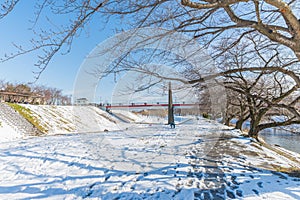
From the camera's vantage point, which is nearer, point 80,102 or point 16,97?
point 16,97

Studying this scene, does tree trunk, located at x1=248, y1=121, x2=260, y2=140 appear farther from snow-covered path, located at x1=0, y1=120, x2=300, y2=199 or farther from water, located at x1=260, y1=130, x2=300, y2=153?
water, located at x1=260, y1=130, x2=300, y2=153

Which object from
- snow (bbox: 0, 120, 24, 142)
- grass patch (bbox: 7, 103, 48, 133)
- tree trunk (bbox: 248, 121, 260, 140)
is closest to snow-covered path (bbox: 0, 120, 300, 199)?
tree trunk (bbox: 248, 121, 260, 140)

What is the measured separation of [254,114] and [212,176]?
19.0 feet

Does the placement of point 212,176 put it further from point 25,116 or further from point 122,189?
point 25,116

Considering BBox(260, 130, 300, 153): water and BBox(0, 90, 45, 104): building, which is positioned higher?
BBox(0, 90, 45, 104): building

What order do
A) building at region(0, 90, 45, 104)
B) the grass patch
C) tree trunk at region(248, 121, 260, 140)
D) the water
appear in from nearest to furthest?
tree trunk at region(248, 121, 260, 140)
the grass patch
the water
building at region(0, 90, 45, 104)

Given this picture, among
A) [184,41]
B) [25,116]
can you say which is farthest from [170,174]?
[25,116]

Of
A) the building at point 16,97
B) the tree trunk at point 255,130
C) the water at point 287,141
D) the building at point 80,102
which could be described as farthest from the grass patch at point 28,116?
the water at point 287,141

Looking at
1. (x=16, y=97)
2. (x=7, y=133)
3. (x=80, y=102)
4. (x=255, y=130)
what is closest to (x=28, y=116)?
(x=7, y=133)

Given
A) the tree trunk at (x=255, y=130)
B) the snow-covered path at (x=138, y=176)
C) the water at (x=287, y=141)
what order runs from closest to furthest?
the snow-covered path at (x=138, y=176)
the tree trunk at (x=255, y=130)
the water at (x=287, y=141)

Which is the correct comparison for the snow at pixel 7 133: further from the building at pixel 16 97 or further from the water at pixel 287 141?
the water at pixel 287 141

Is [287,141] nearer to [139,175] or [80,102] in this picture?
[139,175]

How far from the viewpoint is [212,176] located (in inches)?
122

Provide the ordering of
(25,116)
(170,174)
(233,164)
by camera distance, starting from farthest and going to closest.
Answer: (25,116), (233,164), (170,174)
